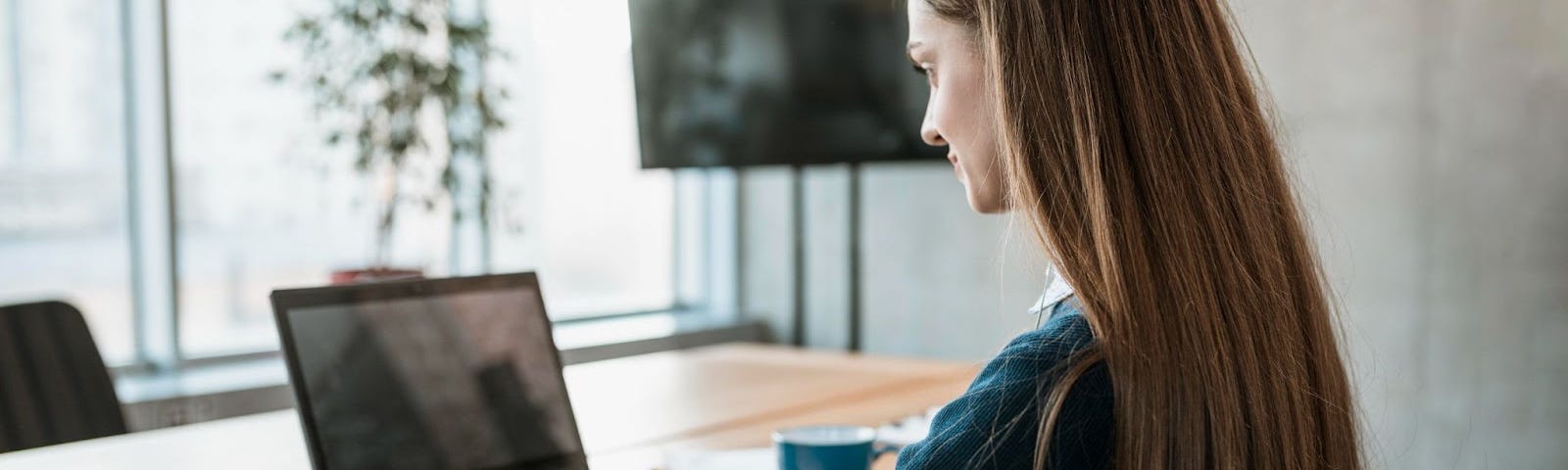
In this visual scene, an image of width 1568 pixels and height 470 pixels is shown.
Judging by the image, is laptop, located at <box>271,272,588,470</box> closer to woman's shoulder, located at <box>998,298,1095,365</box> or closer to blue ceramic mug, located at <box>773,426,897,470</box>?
blue ceramic mug, located at <box>773,426,897,470</box>

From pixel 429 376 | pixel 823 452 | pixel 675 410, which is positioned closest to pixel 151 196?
pixel 675 410

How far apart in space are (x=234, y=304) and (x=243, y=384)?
1.15 ft

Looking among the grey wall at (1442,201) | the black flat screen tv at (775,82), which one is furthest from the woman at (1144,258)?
the black flat screen tv at (775,82)

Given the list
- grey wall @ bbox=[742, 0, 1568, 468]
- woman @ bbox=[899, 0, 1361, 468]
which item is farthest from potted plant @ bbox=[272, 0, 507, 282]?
woman @ bbox=[899, 0, 1361, 468]

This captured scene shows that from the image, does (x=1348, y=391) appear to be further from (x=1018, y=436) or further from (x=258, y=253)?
(x=258, y=253)

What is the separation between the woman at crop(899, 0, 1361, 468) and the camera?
830mm

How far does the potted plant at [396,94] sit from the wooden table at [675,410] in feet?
3.90

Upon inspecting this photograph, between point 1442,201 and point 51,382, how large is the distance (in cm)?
289

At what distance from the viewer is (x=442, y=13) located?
359 centimetres

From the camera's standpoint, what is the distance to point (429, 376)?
124cm

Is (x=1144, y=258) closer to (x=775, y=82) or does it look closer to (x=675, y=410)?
(x=675, y=410)

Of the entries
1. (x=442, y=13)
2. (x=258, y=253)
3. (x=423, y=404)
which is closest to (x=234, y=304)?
(x=258, y=253)

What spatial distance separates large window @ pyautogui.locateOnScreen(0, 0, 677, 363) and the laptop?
7.44 ft

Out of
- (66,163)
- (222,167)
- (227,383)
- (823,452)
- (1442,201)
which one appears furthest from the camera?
(222,167)
